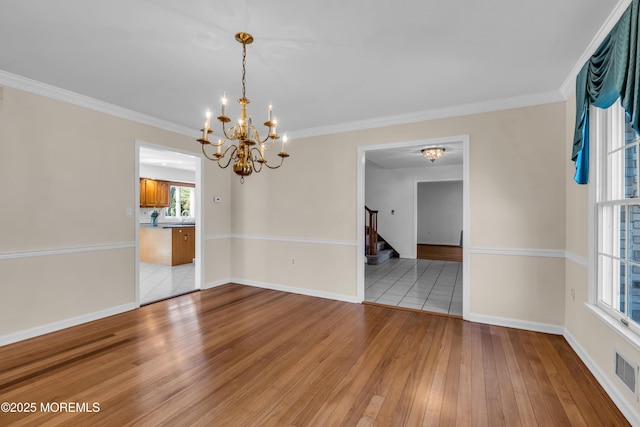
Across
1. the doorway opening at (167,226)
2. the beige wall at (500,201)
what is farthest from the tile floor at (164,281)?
the beige wall at (500,201)

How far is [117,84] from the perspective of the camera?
3.06 metres

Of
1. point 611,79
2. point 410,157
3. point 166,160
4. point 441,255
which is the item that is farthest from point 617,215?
point 166,160

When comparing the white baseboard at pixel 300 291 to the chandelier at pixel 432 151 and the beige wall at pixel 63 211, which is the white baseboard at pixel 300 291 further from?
the chandelier at pixel 432 151

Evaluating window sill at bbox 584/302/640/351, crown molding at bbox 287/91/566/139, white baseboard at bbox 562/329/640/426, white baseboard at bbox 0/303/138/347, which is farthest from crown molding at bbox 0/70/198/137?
white baseboard at bbox 562/329/640/426

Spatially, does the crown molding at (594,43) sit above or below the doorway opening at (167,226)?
above

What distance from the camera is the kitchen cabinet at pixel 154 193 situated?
802 cm

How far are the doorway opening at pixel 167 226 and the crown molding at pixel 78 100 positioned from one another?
33 cm

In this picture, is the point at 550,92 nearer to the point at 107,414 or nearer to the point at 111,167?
the point at 107,414

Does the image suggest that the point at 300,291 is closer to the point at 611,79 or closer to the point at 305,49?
the point at 305,49

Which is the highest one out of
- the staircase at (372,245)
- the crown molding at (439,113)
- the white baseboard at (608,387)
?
the crown molding at (439,113)

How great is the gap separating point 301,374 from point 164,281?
4.07 metres

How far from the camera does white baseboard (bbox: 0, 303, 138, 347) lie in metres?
2.89

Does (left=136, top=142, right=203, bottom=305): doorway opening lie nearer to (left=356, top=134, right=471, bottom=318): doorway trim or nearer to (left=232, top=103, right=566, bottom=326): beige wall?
(left=232, top=103, right=566, bottom=326): beige wall

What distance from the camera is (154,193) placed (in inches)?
324
